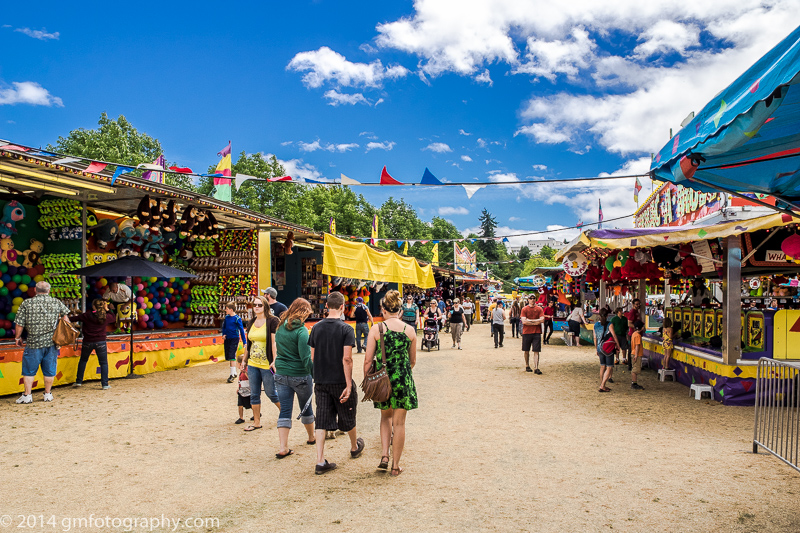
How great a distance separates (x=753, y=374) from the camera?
7.66 m

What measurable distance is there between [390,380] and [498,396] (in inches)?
174

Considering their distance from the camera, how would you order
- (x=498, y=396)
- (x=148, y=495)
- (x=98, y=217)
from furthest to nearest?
(x=98, y=217) → (x=498, y=396) → (x=148, y=495)

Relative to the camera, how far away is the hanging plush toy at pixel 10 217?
8930mm

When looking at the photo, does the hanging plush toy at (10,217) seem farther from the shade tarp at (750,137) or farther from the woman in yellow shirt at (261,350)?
the shade tarp at (750,137)

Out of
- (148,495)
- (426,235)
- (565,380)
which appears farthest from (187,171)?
(426,235)

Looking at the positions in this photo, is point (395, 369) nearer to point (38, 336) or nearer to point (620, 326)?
point (38, 336)

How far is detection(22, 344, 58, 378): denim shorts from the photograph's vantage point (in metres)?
7.49

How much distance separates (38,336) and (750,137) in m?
8.83

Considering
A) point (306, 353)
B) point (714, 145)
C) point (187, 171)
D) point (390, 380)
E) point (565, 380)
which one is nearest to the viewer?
point (714, 145)

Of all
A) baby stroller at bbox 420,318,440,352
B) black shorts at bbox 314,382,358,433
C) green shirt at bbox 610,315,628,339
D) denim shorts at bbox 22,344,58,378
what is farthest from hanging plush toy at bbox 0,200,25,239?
green shirt at bbox 610,315,628,339

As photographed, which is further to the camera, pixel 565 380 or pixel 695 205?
pixel 695 205

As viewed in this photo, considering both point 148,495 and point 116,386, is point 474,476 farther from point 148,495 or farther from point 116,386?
point 116,386

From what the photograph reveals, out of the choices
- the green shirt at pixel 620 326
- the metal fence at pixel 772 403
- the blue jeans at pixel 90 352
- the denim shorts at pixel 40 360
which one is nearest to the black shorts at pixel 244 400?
the denim shorts at pixel 40 360

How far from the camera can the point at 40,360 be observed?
7.61m
